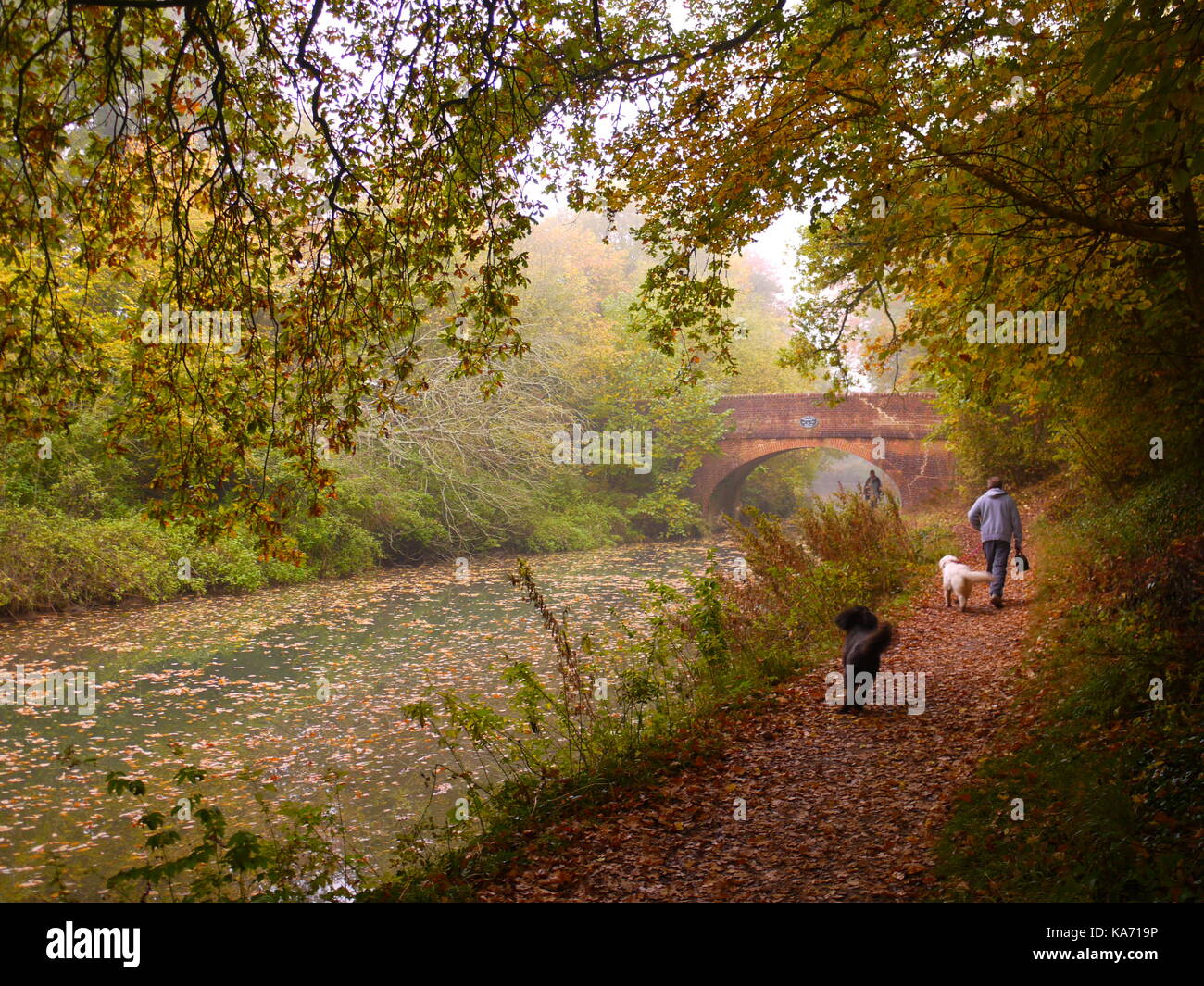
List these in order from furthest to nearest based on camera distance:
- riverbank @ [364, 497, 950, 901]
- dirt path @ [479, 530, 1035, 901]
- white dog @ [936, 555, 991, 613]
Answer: white dog @ [936, 555, 991, 613], riverbank @ [364, 497, 950, 901], dirt path @ [479, 530, 1035, 901]

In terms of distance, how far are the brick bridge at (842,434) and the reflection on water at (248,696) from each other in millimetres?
12548

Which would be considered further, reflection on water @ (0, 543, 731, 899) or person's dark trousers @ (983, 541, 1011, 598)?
person's dark trousers @ (983, 541, 1011, 598)

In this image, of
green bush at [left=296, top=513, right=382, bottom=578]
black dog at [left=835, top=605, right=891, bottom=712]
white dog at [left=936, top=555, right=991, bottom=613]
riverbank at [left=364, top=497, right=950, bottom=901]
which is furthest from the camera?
green bush at [left=296, top=513, right=382, bottom=578]

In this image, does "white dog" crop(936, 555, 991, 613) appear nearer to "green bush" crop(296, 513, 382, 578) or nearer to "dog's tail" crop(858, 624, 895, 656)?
"dog's tail" crop(858, 624, 895, 656)

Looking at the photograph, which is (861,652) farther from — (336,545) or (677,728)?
(336,545)

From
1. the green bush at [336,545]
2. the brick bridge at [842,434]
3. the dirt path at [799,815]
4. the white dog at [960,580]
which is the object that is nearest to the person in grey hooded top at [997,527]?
the white dog at [960,580]

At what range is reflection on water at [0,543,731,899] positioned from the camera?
21.3ft

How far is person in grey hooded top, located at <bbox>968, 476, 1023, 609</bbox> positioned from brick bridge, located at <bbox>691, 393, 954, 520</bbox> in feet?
51.7

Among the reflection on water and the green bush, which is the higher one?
the green bush

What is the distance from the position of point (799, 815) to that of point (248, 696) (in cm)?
739

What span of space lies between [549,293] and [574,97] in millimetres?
22884

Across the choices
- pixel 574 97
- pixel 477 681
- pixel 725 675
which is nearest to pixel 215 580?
pixel 477 681

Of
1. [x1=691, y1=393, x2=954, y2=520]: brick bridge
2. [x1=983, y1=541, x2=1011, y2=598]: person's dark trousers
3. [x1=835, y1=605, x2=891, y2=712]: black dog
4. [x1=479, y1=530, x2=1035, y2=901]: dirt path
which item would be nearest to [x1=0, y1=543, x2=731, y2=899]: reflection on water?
[x1=479, y1=530, x2=1035, y2=901]: dirt path

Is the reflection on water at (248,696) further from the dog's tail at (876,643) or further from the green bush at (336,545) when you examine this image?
the dog's tail at (876,643)
